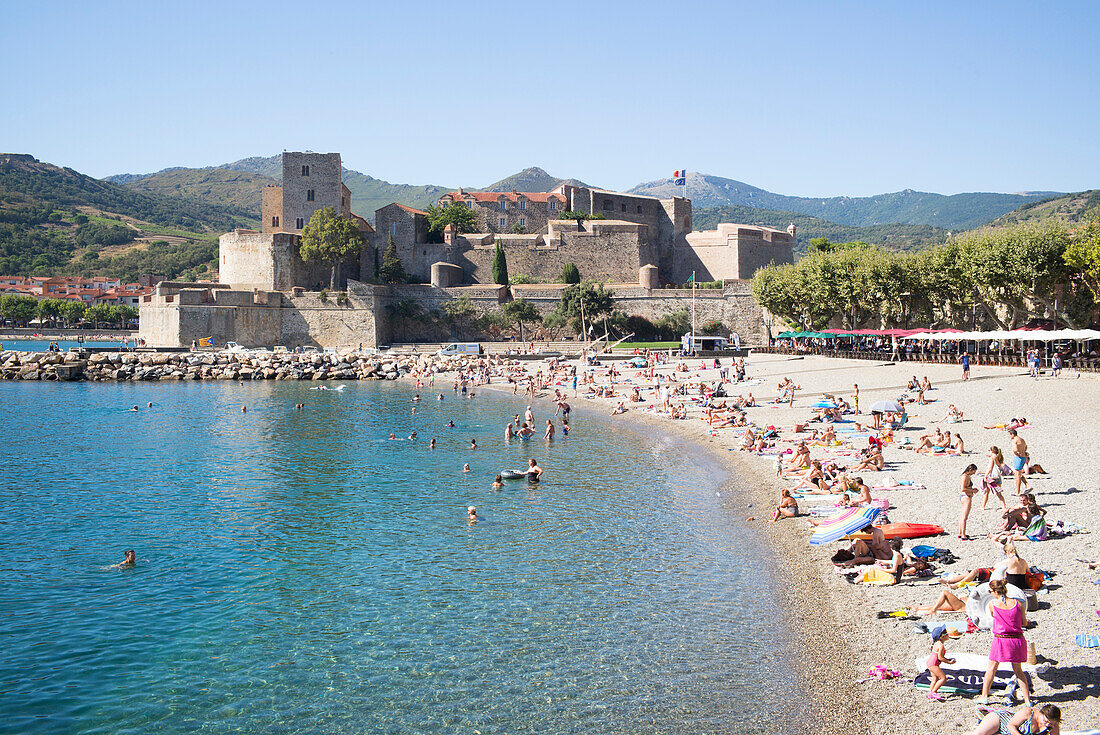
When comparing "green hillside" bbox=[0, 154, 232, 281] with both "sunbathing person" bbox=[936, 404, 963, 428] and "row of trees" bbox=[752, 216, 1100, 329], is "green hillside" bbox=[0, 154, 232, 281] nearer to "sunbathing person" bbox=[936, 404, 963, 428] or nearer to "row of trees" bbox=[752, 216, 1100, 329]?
"row of trees" bbox=[752, 216, 1100, 329]

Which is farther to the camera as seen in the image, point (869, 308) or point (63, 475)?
point (869, 308)

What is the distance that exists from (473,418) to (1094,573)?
22316 millimetres

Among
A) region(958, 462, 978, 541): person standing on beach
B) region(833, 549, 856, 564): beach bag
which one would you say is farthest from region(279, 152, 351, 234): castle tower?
region(958, 462, 978, 541): person standing on beach

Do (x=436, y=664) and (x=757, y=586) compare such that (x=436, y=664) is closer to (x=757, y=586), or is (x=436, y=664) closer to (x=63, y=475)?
(x=757, y=586)

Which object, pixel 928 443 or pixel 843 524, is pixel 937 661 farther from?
pixel 928 443

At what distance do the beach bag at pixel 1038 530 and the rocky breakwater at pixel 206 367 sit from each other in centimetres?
3867

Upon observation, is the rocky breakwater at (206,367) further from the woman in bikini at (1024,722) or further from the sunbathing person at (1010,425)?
the woman in bikini at (1024,722)

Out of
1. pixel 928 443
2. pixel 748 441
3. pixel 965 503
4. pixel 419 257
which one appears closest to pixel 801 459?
pixel 928 443

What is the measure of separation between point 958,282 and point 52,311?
3537 inches

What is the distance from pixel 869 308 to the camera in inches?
1815

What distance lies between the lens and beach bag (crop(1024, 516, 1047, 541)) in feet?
35.6

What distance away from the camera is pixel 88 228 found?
140m

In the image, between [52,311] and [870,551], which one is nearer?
[870,551]

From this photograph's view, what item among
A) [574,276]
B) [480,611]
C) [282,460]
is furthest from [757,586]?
[574,276]
